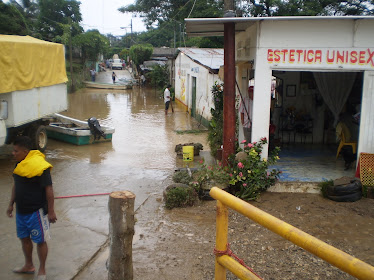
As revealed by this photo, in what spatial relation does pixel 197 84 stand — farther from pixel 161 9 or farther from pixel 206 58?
pixel 161 9

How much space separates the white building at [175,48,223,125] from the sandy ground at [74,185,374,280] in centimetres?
855

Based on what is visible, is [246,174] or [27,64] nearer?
[246,174]

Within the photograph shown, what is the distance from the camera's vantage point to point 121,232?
11.7ft

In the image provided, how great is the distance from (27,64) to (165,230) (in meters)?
6.41

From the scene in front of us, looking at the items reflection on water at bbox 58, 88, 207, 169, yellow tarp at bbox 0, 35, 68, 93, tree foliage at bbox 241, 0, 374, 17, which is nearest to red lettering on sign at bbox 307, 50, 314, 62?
reflection on water at bbox 58, 88, 207, 169

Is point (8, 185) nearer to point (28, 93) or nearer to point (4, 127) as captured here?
point (4, 127)

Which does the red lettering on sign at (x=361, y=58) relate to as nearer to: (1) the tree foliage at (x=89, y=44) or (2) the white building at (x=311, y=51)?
(2) the white building at (x=311, y=51)

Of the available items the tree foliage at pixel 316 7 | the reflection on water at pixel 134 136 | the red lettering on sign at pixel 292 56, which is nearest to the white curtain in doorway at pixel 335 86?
the red lettering on sign at pixel 292 56

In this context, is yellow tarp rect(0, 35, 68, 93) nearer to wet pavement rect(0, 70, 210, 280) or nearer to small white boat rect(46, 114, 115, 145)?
small white boat rect(46, 114, 115, 145)

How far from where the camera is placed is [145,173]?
951 centimetres

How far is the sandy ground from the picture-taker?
4559 millimetres

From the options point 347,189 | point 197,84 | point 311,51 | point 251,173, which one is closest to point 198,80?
point 197,84

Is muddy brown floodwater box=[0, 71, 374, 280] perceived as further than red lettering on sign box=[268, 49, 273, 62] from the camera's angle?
No

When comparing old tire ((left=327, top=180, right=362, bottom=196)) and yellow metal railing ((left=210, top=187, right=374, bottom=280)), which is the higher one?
yellow metal railing ((left=210, top=187, right=374, bottom=280))
